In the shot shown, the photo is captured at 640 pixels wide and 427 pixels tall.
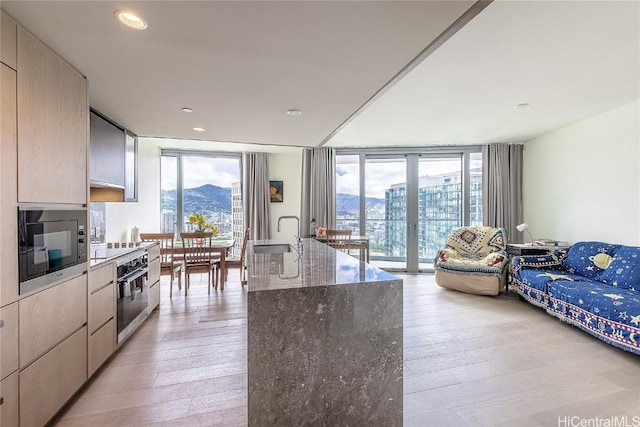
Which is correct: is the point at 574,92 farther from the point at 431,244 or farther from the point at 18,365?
the point at 18,365

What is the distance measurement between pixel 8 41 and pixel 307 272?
1.90m

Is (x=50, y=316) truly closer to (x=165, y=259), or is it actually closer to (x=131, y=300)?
(x=131, y=300)

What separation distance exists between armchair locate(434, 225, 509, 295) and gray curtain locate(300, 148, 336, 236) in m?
2.21

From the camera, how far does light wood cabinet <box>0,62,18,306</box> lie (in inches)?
53.7

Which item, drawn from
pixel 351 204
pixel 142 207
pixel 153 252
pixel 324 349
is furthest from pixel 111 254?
pixel 351 204

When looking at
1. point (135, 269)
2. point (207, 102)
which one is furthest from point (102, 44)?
point (135, 269)

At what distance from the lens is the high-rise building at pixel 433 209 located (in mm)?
5780

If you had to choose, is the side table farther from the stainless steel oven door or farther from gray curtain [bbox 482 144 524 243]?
the stainless steel oven door

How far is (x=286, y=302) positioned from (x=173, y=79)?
183 centimetres

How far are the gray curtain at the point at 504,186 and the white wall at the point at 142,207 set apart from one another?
615cm

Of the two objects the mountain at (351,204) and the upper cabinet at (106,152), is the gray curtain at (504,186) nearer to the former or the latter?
the mountain at (351,204)

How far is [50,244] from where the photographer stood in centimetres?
169

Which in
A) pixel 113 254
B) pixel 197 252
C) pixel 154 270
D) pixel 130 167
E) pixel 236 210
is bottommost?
pixel 154 270

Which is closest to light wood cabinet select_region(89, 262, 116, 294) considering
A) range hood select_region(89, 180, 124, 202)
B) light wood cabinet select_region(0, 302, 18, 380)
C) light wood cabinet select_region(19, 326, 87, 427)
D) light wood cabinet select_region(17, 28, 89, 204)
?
light wood cabinet select_region(19, 326, 87, 427)
